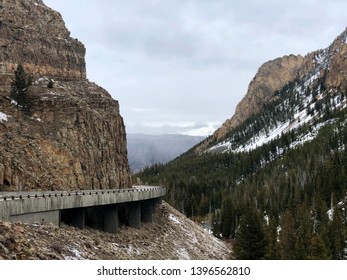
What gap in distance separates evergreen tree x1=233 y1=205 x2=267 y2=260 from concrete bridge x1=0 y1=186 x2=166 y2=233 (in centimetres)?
1301

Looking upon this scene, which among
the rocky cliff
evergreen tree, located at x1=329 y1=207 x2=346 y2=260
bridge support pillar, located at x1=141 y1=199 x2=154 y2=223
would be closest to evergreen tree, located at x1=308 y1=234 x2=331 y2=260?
evergreen tree, located at x1=329 y1=207 x2=346 y2=260

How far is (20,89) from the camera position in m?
57.5

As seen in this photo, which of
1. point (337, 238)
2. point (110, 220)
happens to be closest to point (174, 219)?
point (337, 238)

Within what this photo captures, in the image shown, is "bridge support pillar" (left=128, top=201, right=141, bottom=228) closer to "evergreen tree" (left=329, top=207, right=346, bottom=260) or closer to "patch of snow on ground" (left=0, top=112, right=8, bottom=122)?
"patch of snow on ground" (left=0, top=112, right=8, bottom=122)

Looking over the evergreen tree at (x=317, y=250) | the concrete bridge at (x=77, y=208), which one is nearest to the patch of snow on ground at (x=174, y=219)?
the concrete bridge at (x=77, y=208)

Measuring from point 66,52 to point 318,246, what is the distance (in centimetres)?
4923

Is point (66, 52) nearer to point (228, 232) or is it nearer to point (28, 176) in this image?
point (28, 176)

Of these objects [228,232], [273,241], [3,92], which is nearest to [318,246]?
[273,241]

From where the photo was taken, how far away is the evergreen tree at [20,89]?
187ft

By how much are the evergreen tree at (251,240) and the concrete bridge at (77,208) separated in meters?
13.0

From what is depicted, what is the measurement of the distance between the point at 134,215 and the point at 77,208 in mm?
15882

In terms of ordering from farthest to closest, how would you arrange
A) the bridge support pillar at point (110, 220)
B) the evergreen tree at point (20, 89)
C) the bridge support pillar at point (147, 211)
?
the bridge support pillar at point (147, 211), the evergreen tree at point (20, 89), the bridge support pillar at point (110, 220)

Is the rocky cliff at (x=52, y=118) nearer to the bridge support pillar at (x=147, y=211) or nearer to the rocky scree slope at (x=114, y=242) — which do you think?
the bridge support pillar at (x=147, y=211)

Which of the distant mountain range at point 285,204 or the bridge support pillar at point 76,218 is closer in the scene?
the bridge support pillar at point 76,218
